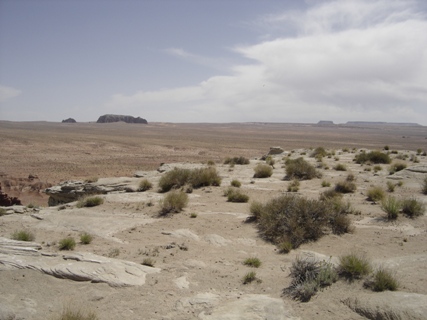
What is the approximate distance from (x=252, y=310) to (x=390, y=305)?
6.84 feet

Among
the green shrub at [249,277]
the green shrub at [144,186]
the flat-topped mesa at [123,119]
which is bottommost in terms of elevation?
the green shrub at [249,277]

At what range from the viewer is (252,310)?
506cm

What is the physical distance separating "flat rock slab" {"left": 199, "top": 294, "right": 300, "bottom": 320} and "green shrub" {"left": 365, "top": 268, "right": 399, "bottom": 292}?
1548 mm

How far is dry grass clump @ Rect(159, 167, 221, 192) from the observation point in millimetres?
15766

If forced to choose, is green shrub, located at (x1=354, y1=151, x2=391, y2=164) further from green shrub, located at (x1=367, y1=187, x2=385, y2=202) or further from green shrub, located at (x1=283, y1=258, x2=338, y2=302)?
green shrub, located at (x1=283, y1=258, x2=338, y2=302)

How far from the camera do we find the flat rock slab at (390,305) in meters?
4.54

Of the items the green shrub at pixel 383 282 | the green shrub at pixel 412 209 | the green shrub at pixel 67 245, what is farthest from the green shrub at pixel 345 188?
the green shrub at pixel 67 245

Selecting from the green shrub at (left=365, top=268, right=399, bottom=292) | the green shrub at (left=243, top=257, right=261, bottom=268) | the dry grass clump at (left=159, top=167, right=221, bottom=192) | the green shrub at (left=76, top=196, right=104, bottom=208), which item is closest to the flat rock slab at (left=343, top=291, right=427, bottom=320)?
the green shrub at (left=365, top=268, right=399, bottom=292)

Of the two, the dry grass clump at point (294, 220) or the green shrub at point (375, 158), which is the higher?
the green shrub at point (375, 158)

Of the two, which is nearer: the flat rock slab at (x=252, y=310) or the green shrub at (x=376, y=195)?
the flat rock slab at (x=252, y=310)

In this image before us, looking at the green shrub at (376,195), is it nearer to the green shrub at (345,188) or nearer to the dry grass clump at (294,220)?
the green shrub at (345,188)

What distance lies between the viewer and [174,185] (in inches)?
624

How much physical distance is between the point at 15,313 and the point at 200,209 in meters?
7.78

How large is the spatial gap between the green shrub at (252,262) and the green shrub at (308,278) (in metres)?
1.02
